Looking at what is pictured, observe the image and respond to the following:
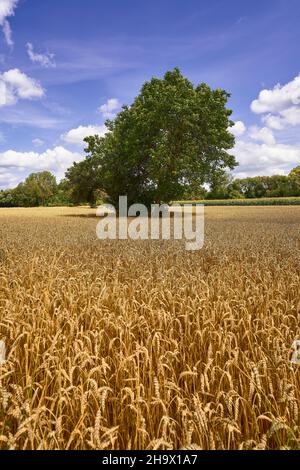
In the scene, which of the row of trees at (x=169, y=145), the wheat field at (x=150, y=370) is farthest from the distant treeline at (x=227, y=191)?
the wheat field at (x=150, y=370)

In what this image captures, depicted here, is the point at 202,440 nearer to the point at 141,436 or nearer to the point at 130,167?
the point at 141,436

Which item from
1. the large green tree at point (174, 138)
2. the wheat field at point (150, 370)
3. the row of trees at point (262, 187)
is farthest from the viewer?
the row of trees at point (262, 187)

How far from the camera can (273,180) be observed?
120 meters

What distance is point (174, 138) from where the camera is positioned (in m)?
35.4

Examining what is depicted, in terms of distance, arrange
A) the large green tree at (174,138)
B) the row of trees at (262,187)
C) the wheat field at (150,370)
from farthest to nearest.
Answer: the row of trees at (262,187), the large green tree at (174,138), the wheat field at (150,370)

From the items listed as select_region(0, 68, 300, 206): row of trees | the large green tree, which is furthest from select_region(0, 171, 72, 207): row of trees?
the large green tree

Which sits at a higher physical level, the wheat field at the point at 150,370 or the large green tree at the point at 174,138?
the large green tree at the point at 174,138

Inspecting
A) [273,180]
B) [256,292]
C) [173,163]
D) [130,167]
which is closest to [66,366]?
[256,292]

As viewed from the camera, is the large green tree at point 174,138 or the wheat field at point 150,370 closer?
the wheat field at point 150,370

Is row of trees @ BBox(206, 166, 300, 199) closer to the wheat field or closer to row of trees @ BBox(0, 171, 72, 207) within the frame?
row of trees @ BBox(0, 171, 72, 207)

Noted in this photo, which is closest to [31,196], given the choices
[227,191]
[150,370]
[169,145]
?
[227,191]

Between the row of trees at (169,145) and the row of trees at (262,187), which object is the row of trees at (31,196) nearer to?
the row of trees at (262,187)

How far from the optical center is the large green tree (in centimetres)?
3406

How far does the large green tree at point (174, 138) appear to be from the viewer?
34062mm
